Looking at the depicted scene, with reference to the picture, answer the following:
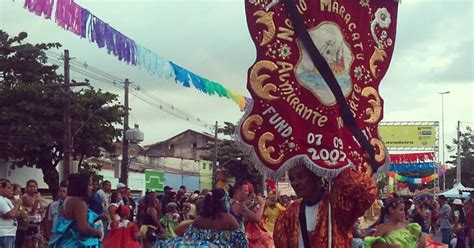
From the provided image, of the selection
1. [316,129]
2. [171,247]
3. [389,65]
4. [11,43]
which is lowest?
[171,247]

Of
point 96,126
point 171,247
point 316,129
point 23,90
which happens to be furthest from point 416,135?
point 316,129

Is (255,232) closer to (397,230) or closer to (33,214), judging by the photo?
(397,230)

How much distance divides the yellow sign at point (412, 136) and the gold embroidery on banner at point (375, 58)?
140ft

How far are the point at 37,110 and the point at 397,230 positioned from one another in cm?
2337

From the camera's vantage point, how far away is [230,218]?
7730 mm

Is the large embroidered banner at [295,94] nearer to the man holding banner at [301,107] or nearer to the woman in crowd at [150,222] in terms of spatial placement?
the man holding banner at [301,107]

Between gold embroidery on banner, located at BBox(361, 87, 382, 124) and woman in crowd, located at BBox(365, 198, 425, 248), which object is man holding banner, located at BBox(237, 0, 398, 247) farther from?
woman in crowd, located at BBox(365, 198, 425, 248)

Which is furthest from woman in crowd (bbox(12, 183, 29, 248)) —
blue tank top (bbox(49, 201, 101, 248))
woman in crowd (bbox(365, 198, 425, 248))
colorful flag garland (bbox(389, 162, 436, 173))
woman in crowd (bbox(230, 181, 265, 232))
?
colorful flag garland (bbox(389, 162, 436, 173))

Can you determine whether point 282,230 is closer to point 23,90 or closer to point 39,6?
point 39,6

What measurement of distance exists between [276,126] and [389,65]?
0.96 m

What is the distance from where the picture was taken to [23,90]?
28.2 meters

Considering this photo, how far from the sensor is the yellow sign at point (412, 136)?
46469mm

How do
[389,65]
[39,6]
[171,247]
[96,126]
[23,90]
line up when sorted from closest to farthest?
[389,65], [171,247], [39,6], [23,90], [96,126]

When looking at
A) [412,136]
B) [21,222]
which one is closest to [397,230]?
[21,222]
